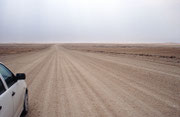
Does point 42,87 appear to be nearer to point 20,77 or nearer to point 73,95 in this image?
point 73,95

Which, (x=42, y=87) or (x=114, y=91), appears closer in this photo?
(x=114, y=91)

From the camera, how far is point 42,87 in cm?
717

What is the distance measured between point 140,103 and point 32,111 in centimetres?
324

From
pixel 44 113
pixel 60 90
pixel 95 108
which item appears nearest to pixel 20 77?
pixel 44 113

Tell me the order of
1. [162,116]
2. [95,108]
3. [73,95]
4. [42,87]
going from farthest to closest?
[42,87] < [73,95] < [95,108] < [162,116]

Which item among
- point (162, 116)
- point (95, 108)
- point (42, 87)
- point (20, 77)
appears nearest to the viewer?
point (20, 77)

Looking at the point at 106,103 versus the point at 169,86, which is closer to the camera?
the point at 106,103

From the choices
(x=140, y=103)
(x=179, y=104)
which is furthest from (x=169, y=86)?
(x=140, y=103)

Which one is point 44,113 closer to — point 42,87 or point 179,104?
point 42,87

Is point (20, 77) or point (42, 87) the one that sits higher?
point (20, 77)

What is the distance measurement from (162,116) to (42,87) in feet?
15.8

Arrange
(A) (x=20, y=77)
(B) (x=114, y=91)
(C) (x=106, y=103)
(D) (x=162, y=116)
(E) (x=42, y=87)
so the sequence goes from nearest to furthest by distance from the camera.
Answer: (A) (x=20, y=77)
(D) (x=162, y=116)
(C) (x=106, y=103)
(B) (x=114, y=91)
(E) (x=42, y=87)

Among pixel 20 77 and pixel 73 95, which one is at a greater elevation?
pixel 20 77

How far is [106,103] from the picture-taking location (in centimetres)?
526
